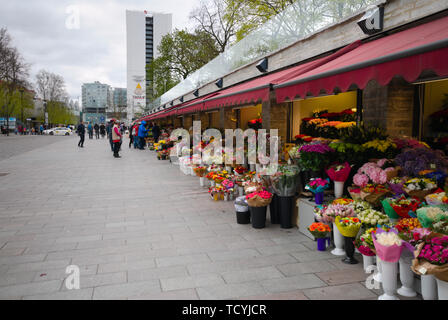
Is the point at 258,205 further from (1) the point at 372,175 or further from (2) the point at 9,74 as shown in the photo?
(2) the point at 9,74

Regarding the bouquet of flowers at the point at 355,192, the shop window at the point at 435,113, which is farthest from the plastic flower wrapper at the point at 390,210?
the shop window at the point at 435,113

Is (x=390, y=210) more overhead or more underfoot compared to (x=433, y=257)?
more overhead

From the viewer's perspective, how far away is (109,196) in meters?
7.89

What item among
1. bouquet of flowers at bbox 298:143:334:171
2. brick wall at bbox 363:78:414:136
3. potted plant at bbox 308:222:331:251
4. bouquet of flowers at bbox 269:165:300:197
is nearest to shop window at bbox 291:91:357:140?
brick wall at bbox 363:78:414:136

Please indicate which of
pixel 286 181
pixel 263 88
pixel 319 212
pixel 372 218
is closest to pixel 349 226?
pixel 372 218

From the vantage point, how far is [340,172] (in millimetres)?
4629

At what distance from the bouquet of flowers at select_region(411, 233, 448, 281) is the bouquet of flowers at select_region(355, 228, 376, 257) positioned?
55cm

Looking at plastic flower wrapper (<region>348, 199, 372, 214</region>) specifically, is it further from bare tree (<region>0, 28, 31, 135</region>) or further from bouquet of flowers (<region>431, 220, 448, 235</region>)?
bare tree (<region>0, 28, 31, 135</region>)

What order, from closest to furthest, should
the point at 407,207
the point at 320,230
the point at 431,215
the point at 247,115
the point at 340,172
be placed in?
the point at 431,215, the point at 407,207, the point at 320,230, the point at 340,172, the point at 247,115

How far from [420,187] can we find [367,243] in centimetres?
97

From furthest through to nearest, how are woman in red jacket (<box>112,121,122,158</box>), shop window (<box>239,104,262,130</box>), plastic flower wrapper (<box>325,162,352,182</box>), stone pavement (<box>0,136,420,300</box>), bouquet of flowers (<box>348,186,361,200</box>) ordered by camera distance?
1. woman in red jacket (<box>112,121,122,158</box>)
2. shop window (<box>239,104,262,130</box>)
3. plastic flower wrapper (<box>325,162,352,182</box>)
4. bouquet of flowers (<box>348,186,361,200</box>)
5. stone pavement (<box>0,136,420,300</box>)

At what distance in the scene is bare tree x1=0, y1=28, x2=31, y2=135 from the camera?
3994 cm

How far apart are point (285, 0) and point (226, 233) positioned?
Result: 26304mm

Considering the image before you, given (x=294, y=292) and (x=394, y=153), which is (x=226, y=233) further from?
(x=394, y=153)
